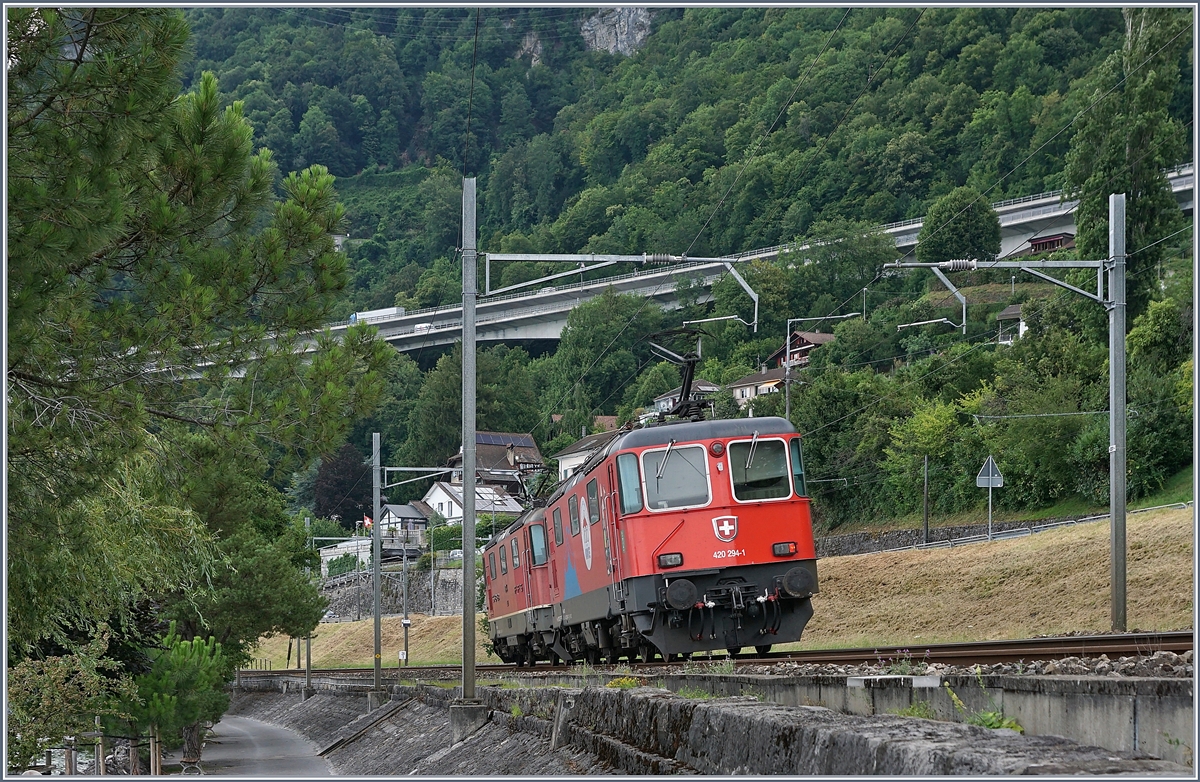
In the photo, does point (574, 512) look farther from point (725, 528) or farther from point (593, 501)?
point (725, 528)

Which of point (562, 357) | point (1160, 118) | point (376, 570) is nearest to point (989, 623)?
point (376, 570)

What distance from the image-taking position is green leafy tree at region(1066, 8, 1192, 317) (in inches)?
1863

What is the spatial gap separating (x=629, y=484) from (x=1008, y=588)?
14.9m

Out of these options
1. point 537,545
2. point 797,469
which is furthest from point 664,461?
point 537,545

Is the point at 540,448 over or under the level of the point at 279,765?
over

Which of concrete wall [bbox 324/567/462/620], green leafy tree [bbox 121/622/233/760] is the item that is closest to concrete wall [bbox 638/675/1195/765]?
green leafy tree [bbox 121/622/233/760]

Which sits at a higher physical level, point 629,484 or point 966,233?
point 966,233

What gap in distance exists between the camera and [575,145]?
126 m

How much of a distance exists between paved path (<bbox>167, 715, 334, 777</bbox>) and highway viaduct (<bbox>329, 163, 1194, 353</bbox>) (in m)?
23.9

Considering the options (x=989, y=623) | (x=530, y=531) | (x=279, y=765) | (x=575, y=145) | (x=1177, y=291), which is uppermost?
(x=575, y=145)

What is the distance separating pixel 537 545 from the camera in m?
21.5

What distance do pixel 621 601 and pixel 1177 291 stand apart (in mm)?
35526

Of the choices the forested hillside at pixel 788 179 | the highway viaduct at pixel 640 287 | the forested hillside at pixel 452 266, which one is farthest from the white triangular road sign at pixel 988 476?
the highway viaduct at pixel 640 287

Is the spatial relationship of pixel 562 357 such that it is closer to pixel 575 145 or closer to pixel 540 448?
pixel 540 448
